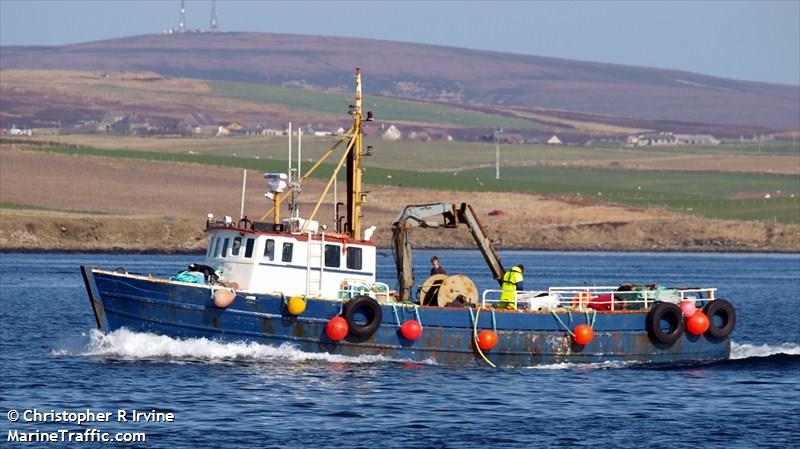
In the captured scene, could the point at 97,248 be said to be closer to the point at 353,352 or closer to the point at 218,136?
the point at 353,352

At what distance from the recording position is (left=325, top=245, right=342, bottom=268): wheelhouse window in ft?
109

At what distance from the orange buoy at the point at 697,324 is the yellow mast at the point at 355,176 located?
7.38 meters

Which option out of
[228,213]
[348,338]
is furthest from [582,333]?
[228,213]

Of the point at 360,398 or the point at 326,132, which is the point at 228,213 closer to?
the point at 360,398

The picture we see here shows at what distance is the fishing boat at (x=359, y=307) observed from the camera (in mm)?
31938

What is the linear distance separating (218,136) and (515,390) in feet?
441

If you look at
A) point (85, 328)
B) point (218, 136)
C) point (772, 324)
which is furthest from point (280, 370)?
point (218, 136)

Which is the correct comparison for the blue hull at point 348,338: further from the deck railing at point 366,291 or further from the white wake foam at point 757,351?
the white wake foam at point 757,351

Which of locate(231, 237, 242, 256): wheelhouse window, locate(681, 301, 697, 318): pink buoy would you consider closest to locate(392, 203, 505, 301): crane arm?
locate(231, 237, 242, 256): wheelhouse window

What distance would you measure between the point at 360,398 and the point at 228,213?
63.3 metres

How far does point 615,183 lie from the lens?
12506 cm

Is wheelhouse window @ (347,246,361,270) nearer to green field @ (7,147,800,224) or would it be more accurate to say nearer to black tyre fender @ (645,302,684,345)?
black tyre fender @ (645,302,684,345)

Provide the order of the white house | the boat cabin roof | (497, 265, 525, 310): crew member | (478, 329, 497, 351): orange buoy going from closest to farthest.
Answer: (478, 329, 497, 351): orange buoy
the boat cabin roof
(497, 265, 525, 310): crew member
the white house

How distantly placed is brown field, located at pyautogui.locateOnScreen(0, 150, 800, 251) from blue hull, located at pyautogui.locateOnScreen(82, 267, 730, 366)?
159 feet
